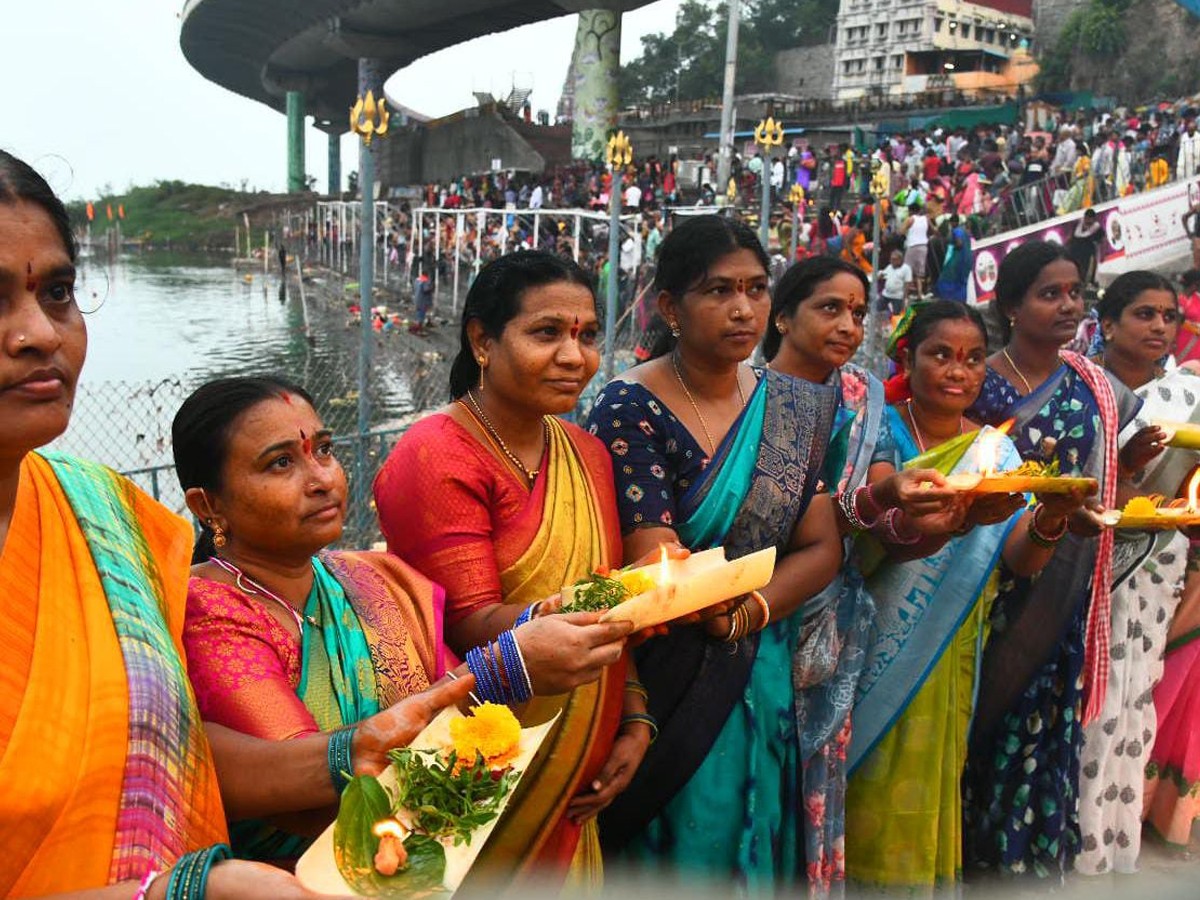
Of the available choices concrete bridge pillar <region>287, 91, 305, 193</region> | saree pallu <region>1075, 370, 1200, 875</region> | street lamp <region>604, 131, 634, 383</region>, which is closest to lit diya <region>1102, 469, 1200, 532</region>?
saree pallu <region>1075, 370, 1200, 875</region>

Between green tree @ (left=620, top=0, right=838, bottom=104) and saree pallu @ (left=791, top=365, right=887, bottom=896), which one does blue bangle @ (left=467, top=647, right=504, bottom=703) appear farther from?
green tree @ (left=620, top=0, right=838, bottom=104)

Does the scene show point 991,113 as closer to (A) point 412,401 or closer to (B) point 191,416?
(A) point 412,401

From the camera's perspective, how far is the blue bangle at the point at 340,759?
1484mm

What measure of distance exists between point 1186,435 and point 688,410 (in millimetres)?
1315

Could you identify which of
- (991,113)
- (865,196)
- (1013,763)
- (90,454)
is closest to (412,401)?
(90,454)

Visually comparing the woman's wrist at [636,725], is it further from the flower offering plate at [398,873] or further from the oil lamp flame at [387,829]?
the oil lamp flame at [387,829]

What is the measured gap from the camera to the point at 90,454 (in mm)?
7809

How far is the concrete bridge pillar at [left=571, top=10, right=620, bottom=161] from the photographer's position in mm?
33125

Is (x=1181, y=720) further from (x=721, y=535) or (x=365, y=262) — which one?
(x=365, y=262)

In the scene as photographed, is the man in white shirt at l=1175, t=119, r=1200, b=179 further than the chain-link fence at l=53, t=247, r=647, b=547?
Yes

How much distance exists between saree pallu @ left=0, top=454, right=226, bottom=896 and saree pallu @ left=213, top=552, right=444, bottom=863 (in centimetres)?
9

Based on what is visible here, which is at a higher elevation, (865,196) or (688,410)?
(865,196)

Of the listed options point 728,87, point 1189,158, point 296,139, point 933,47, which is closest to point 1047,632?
point 728,87

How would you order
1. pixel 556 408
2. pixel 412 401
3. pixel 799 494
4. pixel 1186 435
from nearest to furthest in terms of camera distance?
1. pixel 556 408
2. pixel 799 494
3. pixel 1186 435
4. pixel 412 401
